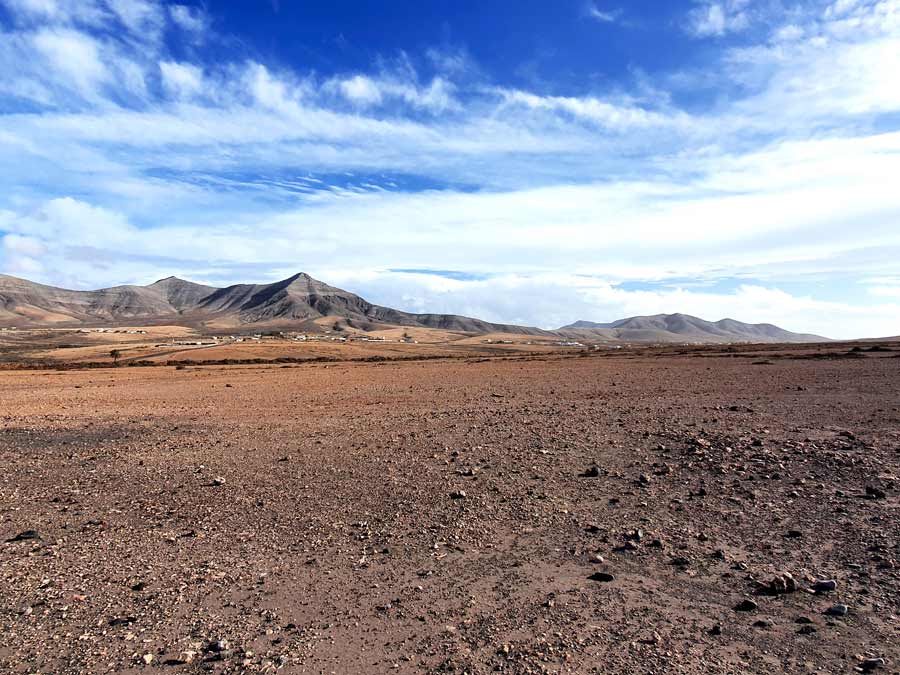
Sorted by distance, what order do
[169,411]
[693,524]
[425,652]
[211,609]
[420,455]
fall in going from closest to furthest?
[425,652]
[211,609]
[693,524]
[420,455]
[169,411]

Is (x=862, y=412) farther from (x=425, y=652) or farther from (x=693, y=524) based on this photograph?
(x=425, y=652)

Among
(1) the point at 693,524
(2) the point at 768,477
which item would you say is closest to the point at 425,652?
(1) the point at 693,524

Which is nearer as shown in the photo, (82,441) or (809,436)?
(809,436)

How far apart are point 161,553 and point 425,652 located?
14.2ft

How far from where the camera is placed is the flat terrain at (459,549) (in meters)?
5.24

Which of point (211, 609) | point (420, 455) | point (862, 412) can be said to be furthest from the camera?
point (862, 412)

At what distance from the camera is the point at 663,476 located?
10555mm

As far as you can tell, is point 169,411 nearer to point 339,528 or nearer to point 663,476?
point 339,528

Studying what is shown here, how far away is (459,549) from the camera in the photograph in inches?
296

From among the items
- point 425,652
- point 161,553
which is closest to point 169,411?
point 161,553

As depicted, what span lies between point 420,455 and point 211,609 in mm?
6986

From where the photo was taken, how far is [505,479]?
10.6m

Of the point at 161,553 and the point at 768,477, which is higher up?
the point at 768,477

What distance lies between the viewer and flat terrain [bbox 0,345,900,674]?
5.24 m
